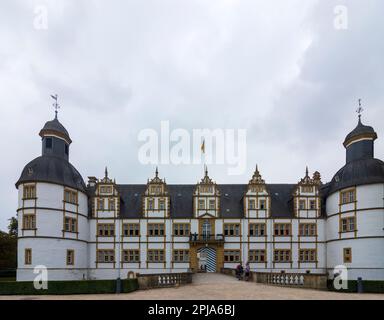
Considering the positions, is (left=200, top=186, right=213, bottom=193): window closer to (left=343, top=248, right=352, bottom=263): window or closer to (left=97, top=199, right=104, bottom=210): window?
(left=97, top=199, right=104, bottom=210): window

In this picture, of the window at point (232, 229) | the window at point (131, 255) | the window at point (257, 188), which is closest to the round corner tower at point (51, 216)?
the window at point (131, 255)

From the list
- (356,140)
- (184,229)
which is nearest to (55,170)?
(184,229)

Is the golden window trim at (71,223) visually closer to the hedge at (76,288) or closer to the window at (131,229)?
the window at (131,229)

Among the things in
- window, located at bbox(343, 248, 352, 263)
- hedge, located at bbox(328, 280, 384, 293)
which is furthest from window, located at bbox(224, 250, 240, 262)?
hedge, located at bbox(328, 280, 384, 293)

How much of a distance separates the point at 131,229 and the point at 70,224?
274 inches

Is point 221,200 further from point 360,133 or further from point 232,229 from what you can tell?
point 360,133

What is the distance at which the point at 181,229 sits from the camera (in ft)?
140

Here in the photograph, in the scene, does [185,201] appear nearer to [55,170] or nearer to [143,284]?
[55,170]

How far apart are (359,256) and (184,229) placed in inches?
696

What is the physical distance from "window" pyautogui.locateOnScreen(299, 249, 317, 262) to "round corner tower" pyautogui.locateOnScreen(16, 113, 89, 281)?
2319 cm

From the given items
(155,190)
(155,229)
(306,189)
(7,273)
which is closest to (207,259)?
(155,229)

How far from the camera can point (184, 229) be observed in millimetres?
42750

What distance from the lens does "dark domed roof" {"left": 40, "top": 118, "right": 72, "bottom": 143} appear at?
40.2 metres

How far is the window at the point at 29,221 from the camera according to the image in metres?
35.8
